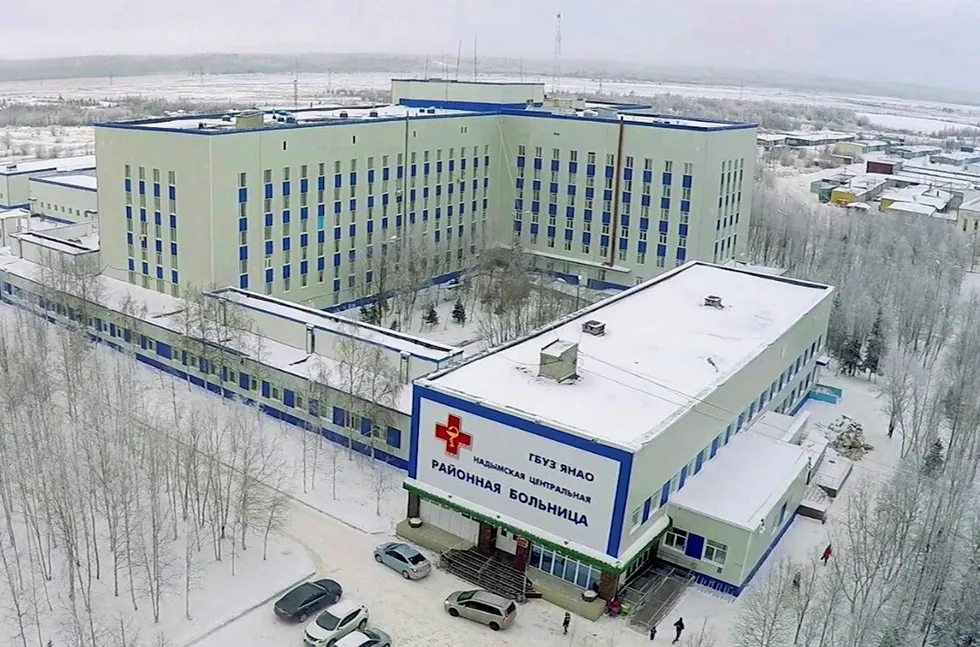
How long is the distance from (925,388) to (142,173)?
31144 mm

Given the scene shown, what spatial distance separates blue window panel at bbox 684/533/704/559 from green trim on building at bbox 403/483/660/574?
0.91m

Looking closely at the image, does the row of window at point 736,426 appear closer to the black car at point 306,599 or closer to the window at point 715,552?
the window at point 715,552

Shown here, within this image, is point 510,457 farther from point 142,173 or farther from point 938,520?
point 142,173

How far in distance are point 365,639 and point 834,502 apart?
15.0 m

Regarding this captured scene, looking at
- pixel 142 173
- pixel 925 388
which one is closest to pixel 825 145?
pixel 925 388

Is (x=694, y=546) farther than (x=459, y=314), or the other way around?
(x=459, y=314)

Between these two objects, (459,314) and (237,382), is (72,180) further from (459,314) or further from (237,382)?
(237,382)

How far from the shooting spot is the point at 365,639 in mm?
17391

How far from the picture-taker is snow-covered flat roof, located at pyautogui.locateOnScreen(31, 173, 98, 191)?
48.6 m

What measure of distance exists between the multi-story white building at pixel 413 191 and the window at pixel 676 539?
20.1 m

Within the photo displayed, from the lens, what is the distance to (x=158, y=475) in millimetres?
20891

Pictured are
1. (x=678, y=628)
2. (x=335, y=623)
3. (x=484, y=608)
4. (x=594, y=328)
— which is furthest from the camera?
(x=594, y=328)

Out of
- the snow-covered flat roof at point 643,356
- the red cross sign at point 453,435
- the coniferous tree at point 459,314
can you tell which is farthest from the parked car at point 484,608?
the coniferous tree at point 459,314

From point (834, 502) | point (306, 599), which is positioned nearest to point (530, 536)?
point (306, 599)
